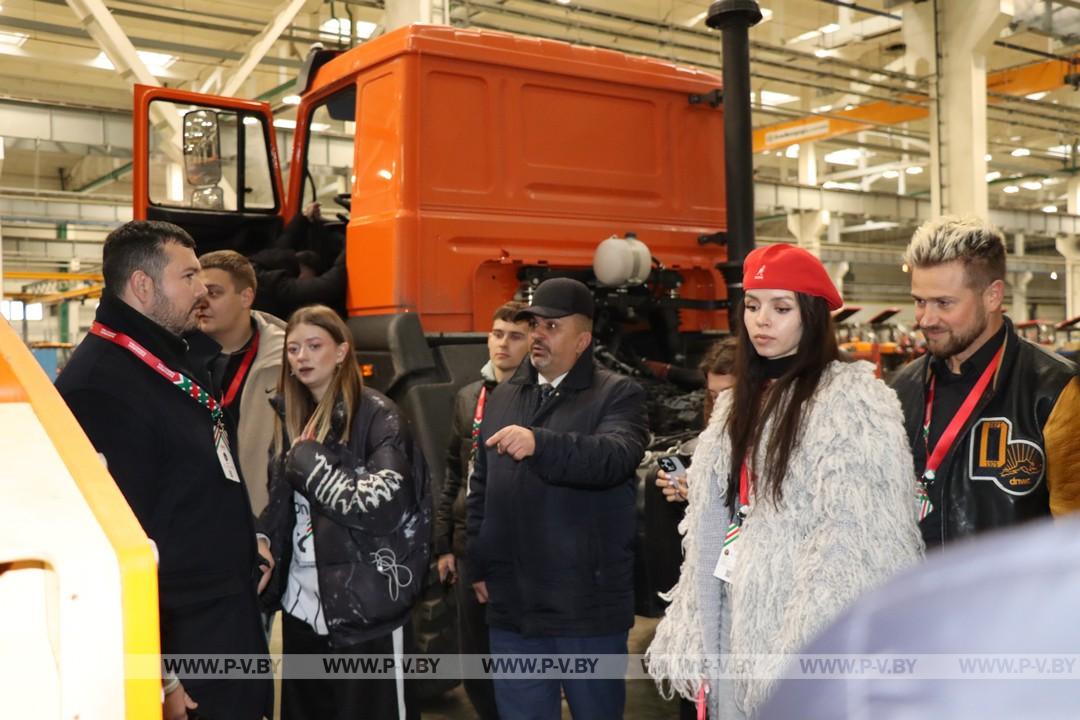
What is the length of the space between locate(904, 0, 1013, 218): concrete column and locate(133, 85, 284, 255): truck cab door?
275 inches

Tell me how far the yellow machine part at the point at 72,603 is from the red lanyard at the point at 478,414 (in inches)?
75.0

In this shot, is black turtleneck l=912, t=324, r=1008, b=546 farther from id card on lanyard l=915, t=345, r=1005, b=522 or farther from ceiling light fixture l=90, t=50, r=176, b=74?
ceiling light fixture l=90, t=50, r=176, b=74

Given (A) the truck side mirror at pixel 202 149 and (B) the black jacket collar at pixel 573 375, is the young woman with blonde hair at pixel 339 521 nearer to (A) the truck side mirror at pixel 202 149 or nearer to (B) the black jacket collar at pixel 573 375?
(B) the black jacket collar at pixel 573 375

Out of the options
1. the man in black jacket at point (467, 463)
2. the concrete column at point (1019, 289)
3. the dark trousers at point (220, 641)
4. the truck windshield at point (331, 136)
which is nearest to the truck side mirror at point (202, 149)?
the truck windshield at point (331, 136)

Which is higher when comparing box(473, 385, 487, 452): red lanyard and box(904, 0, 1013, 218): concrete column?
box(904, 0, 1013, 218): concrete column

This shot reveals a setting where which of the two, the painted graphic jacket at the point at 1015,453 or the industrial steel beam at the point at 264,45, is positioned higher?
the industrial steel beam at the point at 264,45

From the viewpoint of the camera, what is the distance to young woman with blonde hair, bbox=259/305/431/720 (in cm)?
243

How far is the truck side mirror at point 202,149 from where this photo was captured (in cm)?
412

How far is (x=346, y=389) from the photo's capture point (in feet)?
8.70

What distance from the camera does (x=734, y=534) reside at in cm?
197

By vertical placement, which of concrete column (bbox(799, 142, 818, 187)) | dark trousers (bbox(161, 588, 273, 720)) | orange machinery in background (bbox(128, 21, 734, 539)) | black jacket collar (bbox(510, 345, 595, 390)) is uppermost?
Result: concrete column (bbox(799, 142, 818, 187))

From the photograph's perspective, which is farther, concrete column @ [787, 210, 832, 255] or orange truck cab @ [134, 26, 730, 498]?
concrete column @ [787, 210, 832, 255]

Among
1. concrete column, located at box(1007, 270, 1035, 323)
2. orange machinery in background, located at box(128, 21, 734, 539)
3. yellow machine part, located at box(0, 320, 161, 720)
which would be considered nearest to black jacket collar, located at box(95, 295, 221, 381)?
yellow machine part, located at box(0, 320, 161, 720)

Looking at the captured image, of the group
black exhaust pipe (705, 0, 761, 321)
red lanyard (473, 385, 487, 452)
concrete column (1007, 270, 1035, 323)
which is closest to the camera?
red lanyard (473, 385, 487, 452)
